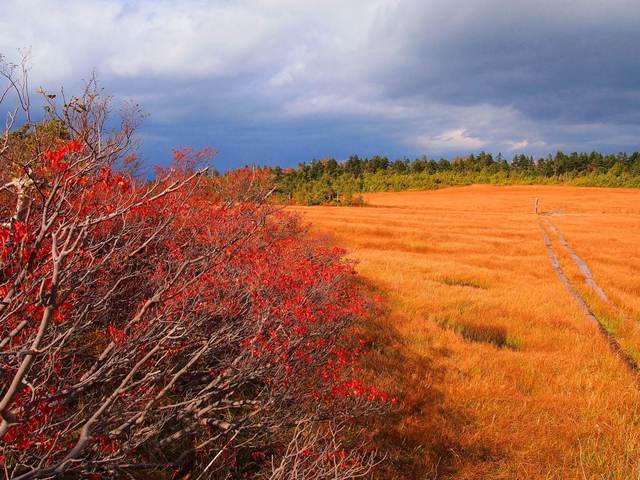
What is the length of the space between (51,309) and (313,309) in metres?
6.52

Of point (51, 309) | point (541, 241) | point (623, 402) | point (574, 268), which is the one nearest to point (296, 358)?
point (51, 309)

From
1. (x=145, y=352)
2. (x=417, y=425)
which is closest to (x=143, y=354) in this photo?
(x=145, y=352)

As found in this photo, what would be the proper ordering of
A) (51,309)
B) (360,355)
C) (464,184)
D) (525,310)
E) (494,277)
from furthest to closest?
(464,184), (494,277), (525,310), (360,355), (51,309)

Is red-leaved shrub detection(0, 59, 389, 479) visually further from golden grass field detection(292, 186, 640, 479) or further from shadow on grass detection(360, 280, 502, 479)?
golden grass field detection(292, 186, 640, 479)

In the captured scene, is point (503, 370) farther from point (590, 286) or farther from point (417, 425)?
point (590, 286)

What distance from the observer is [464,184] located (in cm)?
11525

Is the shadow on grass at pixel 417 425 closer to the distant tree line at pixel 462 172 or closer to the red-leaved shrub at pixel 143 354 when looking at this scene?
the red-leaved shrub at pixel 143 354

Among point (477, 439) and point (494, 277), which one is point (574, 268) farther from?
point (477, 439)

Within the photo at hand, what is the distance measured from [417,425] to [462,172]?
411 ft

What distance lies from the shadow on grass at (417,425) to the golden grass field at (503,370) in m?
0.02

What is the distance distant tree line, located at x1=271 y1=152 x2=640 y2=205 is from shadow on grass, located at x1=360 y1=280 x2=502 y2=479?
85.9 meters

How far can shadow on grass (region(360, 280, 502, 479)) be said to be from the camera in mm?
6205

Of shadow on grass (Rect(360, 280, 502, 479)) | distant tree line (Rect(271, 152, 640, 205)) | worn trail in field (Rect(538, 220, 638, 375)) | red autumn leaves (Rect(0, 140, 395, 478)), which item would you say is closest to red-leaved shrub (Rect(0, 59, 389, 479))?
red autumn leaves (Rect(0, 140, 395, 478))

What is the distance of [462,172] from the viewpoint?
12419 cm
